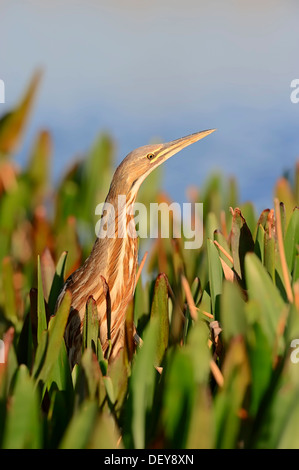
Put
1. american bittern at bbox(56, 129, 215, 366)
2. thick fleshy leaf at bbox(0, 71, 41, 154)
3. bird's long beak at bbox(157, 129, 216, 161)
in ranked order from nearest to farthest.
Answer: american bittern at bbox(56, 129, 215, 366) < bird's long beak at bbox(157, 129, 216, 161) < thick fleshy leaf at bbox(0, 71, 41, 154)

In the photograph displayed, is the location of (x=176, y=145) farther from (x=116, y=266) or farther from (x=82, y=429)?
(x=82, y=429)

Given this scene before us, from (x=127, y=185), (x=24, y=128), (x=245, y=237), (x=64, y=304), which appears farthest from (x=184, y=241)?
(x=24, y=128)

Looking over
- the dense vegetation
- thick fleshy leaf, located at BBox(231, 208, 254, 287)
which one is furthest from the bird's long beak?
thick fleshy leaf, located at BBox(231, 208, 254, 287)

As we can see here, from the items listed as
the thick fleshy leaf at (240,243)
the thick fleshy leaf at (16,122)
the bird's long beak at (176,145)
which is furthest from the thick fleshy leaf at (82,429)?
the thick fleshy leaf at (16,122)

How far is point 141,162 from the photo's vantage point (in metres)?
2.10

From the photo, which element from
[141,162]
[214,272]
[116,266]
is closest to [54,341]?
[214,272]

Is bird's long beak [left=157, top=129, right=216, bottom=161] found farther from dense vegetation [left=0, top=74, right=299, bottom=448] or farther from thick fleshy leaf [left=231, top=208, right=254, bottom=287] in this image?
thick fleshy leaf [left=231, top=208, right=254, bottom=287]

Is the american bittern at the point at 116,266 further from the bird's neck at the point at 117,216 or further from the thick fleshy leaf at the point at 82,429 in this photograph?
the thick fleshy leaf at the point at 82,429

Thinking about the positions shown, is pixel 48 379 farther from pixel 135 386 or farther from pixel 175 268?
pixel 175 268

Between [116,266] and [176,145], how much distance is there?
1.61ft

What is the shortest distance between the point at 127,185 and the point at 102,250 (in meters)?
0.24

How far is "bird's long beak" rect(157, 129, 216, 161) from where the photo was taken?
7.09ft

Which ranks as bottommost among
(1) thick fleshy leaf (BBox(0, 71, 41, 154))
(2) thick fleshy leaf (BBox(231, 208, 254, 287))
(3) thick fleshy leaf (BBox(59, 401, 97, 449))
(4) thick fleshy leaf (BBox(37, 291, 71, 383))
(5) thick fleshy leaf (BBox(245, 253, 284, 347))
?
(3) thick fleshy leaf (BBox(59, 401, 97, 449))
